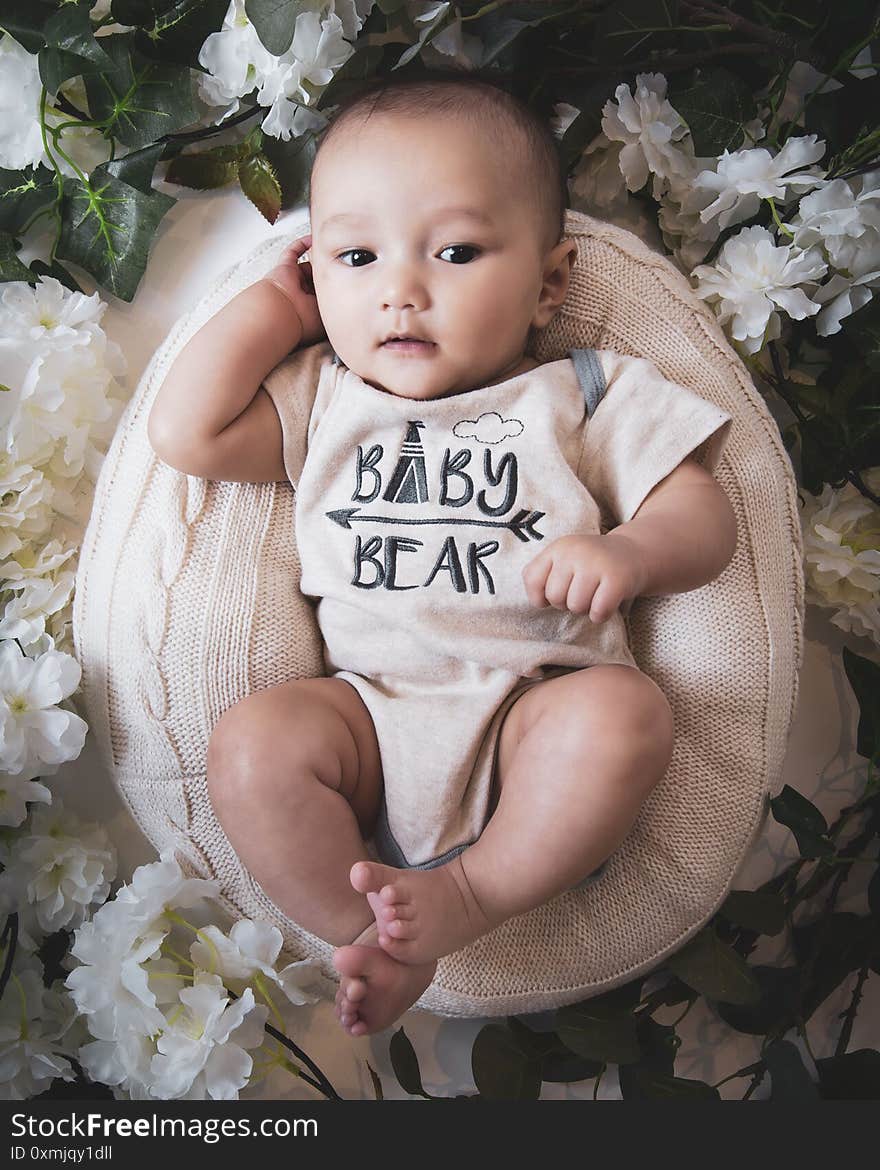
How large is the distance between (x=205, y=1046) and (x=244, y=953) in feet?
0.34

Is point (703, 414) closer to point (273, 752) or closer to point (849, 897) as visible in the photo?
point (273, 752)

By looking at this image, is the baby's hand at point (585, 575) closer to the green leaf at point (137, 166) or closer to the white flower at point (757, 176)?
the white flower at point (757, 176)

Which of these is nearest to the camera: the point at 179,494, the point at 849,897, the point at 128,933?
the point at 128,933

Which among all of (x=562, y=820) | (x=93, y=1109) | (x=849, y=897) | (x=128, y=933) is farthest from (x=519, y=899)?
(x=849, y=897)

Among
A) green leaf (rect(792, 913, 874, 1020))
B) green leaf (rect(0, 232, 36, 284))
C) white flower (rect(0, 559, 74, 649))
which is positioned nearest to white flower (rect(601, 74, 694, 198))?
green leaf (rect(0, 232, 36, 284))

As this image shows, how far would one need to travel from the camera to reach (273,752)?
1.16m

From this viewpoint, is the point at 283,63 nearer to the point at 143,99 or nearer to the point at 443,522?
the point at 143,99

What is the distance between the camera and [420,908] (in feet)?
3.60

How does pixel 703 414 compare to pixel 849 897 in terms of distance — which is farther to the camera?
pixel 849 897

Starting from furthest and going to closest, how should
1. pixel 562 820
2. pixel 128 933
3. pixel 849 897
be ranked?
pixel 849 897, pixel 128 933, pixel 562 820

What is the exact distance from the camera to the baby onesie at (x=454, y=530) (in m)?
1.24

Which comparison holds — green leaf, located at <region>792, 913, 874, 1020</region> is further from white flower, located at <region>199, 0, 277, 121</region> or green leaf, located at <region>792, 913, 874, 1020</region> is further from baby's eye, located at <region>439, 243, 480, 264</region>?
white flower, located at <region>199, 0, 277, 121</region>

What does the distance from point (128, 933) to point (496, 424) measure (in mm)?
683

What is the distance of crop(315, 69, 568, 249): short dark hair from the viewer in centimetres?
123
